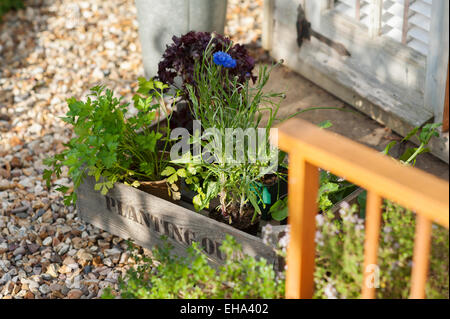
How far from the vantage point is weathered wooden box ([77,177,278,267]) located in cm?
256

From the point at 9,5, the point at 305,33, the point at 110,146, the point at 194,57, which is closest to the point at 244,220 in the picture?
the point at 110,146

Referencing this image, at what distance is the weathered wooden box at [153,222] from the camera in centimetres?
256

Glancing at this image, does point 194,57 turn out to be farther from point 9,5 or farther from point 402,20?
point 9,5

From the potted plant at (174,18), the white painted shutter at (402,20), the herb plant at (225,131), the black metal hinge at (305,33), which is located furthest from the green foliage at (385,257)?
the black metal hinge at (305,33)

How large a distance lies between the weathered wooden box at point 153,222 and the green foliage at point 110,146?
0.23 ft

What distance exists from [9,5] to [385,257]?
4079 mm

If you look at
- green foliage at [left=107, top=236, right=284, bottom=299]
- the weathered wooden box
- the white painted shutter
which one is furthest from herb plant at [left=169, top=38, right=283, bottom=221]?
the white painted shutter

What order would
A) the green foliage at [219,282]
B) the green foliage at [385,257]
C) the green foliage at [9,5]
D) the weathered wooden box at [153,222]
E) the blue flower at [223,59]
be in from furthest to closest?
1. the green foliage at [9,5]
2. the blue flower at [223,59]
3. the weathered wooden box at [153,222]
4. the green foliage at [219,282]
5. the green foliage at [385,257]

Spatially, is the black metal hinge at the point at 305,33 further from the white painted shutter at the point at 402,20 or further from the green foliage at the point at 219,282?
the green foliage at the point at 219,282

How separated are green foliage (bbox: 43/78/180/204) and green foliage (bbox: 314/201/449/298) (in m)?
0.94

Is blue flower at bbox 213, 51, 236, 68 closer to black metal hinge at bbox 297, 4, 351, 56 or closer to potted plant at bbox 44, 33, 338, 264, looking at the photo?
potted plant at bbox 44, 33, 338, 264
